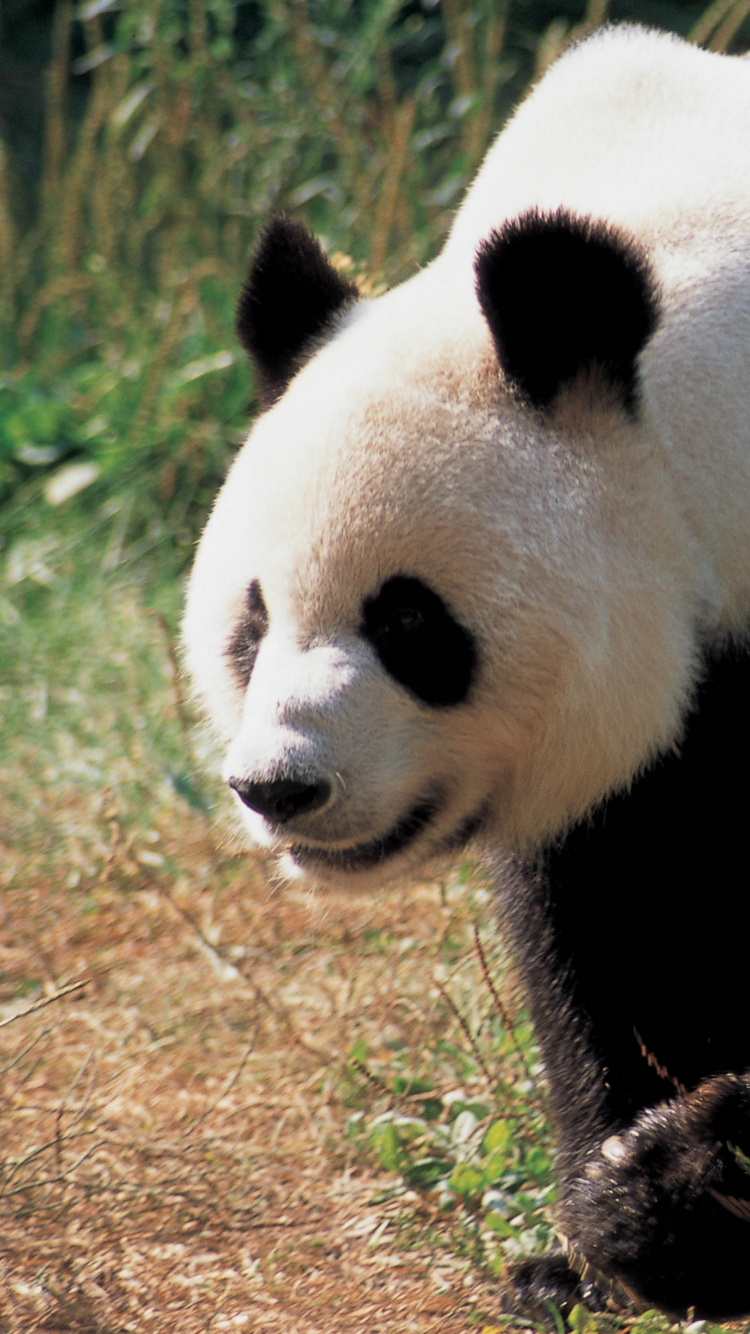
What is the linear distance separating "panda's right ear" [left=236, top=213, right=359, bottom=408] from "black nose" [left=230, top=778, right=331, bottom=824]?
0.69 m

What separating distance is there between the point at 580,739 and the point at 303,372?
0.65 m

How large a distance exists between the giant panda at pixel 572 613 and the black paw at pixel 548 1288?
14 centimetres

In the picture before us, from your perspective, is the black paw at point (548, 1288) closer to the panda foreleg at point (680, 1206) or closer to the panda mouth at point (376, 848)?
the panda foreleg at point (680, 1206)

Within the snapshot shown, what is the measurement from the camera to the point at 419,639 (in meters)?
1.89

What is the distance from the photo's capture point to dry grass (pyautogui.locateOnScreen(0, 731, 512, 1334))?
228cm

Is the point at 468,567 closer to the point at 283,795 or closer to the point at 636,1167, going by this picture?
the point at 283,795

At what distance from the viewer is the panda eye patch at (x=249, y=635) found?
205 centimetres

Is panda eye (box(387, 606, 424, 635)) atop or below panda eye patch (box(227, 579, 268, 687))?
atop

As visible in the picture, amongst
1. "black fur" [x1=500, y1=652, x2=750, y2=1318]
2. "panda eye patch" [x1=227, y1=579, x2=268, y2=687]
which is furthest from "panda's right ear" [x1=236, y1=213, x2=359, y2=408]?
"black fur" [x1=500, y1=652, x2=750, y2=1318]

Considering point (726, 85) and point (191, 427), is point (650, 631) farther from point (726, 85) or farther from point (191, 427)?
point (191, 427)

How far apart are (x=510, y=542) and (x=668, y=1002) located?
2.30 feet

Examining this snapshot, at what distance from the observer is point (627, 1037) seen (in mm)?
2189

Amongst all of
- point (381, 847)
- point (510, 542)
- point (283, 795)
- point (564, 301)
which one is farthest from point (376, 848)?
point (564, 301)

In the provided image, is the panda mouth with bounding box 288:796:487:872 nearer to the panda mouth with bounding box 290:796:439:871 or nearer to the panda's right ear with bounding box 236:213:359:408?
the panda mouth with bounding box 290:796:439:871
